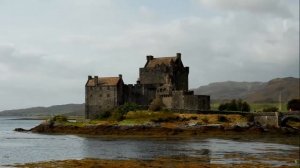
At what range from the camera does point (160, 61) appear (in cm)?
10594

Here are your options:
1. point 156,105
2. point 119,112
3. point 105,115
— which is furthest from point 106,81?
point 156,105

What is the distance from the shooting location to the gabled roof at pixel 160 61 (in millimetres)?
103812

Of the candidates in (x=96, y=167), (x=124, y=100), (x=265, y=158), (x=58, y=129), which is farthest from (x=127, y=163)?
(x=124, y=100)

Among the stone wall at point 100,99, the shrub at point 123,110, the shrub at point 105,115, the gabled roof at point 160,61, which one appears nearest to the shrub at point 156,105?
the shrub at point 123,110

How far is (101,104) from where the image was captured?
332ft

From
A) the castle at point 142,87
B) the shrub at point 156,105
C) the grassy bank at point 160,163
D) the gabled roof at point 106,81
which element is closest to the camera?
the grassy bank at point 160,163

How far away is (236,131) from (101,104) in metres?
30.3

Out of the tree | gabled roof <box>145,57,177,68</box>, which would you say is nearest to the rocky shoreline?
gabled roof <box>145,57,177,68</box>

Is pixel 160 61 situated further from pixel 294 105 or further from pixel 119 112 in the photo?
pixel 294 105

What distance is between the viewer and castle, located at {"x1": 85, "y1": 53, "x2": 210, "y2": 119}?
100000mm

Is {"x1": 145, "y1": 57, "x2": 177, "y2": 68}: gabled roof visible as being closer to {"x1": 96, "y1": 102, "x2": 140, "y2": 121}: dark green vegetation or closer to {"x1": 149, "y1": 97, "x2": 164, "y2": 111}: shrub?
{"x1": 149, "y1": 97, "x2": 164, "y2": 111}: shrub

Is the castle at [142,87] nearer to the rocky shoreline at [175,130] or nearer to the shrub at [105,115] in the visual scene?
the shrub at [105,115]

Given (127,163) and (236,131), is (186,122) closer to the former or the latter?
(236,131)

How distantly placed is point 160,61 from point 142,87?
7243mm
